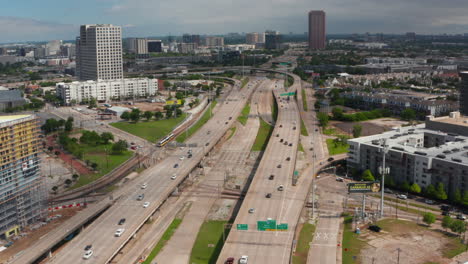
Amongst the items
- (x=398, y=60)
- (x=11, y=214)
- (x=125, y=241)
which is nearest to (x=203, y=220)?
(x=125, y=241)

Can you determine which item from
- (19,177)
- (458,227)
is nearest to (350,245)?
(458,227)

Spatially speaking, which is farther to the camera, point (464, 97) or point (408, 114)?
point (408, 114)

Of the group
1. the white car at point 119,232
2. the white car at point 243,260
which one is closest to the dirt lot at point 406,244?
the white car at point 243,260

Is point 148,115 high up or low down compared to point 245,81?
down

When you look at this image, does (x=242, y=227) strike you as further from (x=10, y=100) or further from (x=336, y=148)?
(x=10, y=100)

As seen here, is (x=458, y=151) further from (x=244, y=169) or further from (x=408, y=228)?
(x=244, y=169)

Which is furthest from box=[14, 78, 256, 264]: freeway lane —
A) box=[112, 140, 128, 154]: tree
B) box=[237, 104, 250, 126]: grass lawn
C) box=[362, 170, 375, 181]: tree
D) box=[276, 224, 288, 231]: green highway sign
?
box=[362, 170, 375, 181]: tree
